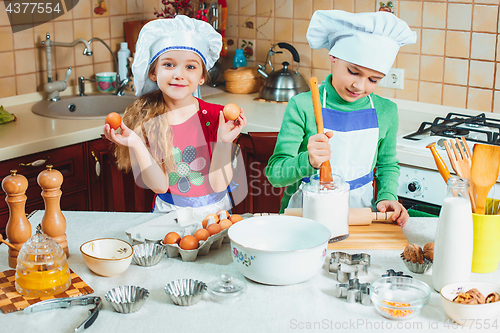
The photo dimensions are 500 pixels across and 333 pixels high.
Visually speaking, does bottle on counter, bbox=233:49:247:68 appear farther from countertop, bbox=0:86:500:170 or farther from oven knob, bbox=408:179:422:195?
oven knob, bbox=408:179:422:195

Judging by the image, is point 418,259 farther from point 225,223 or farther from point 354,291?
point 225,223

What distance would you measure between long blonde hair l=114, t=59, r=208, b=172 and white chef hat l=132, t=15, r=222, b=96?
8cm

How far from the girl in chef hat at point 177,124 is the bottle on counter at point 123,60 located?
1.08 meters

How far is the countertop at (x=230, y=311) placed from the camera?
0.83m

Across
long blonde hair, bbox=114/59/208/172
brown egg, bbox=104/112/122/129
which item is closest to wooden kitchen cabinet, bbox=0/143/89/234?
long blonde hair, bbox=114/59/208/172

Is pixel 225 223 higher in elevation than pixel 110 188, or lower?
higher

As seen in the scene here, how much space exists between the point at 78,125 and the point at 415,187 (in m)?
1.32

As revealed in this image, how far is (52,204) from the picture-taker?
3.52ft

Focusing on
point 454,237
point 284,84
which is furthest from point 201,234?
point 284,84

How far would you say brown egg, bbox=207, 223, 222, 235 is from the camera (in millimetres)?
1111

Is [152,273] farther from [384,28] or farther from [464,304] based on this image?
[384,28]

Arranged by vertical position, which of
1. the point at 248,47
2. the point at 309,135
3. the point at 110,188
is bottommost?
the point at 110,188

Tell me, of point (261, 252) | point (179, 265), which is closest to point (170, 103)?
point (179, 265)

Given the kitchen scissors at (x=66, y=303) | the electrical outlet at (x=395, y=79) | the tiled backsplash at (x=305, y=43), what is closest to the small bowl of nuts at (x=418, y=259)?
the kitchen scissors at (x=66, y=303)
